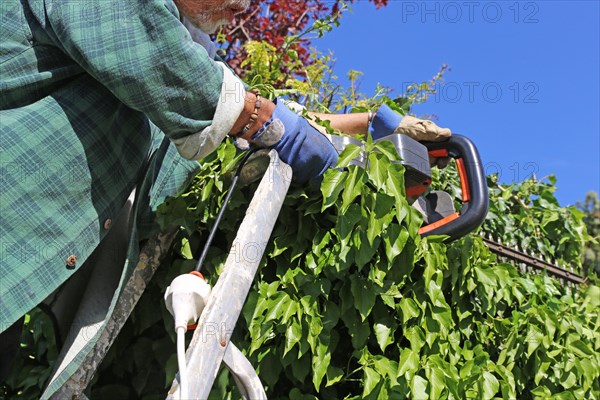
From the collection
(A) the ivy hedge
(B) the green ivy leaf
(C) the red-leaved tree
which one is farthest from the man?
(C) the red-leaved tree

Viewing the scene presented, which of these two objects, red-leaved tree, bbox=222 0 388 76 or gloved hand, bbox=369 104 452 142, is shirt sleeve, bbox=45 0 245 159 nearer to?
gloved hand, bbox=369 104 452 142

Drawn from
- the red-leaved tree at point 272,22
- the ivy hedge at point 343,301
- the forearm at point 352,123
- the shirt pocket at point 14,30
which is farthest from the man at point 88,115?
the red-leaved tree at point 272,22

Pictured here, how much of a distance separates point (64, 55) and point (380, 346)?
3.08 ft

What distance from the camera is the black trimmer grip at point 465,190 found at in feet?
5.80

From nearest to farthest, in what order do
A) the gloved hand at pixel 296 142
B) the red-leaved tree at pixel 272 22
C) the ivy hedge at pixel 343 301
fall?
the gloved hand at pixel 296 142
the ivy hedge at pixel 343 301
the red-leaved tree at pixel 272 22

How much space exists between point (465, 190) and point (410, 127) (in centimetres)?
22

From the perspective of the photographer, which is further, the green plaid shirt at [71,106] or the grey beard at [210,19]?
the grey beard at [210,19]

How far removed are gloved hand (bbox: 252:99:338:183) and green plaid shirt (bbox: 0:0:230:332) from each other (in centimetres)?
16

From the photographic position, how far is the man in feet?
4.25

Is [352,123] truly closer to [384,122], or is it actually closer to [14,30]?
[384,122]

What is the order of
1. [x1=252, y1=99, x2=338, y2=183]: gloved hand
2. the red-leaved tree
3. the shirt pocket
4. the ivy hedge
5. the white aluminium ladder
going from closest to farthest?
the white aluminium ladder, the shirt pocket, [x1=252, y1=99, x2=338, y2=183]: gloved hand, the ivy hedge, the red-leaved tree

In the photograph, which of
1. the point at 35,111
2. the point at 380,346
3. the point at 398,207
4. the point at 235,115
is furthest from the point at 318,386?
the point at 35,111

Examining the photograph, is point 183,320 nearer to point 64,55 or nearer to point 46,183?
point 46,183

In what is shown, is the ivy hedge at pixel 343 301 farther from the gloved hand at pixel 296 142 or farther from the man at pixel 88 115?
the man at pixel 88 115
